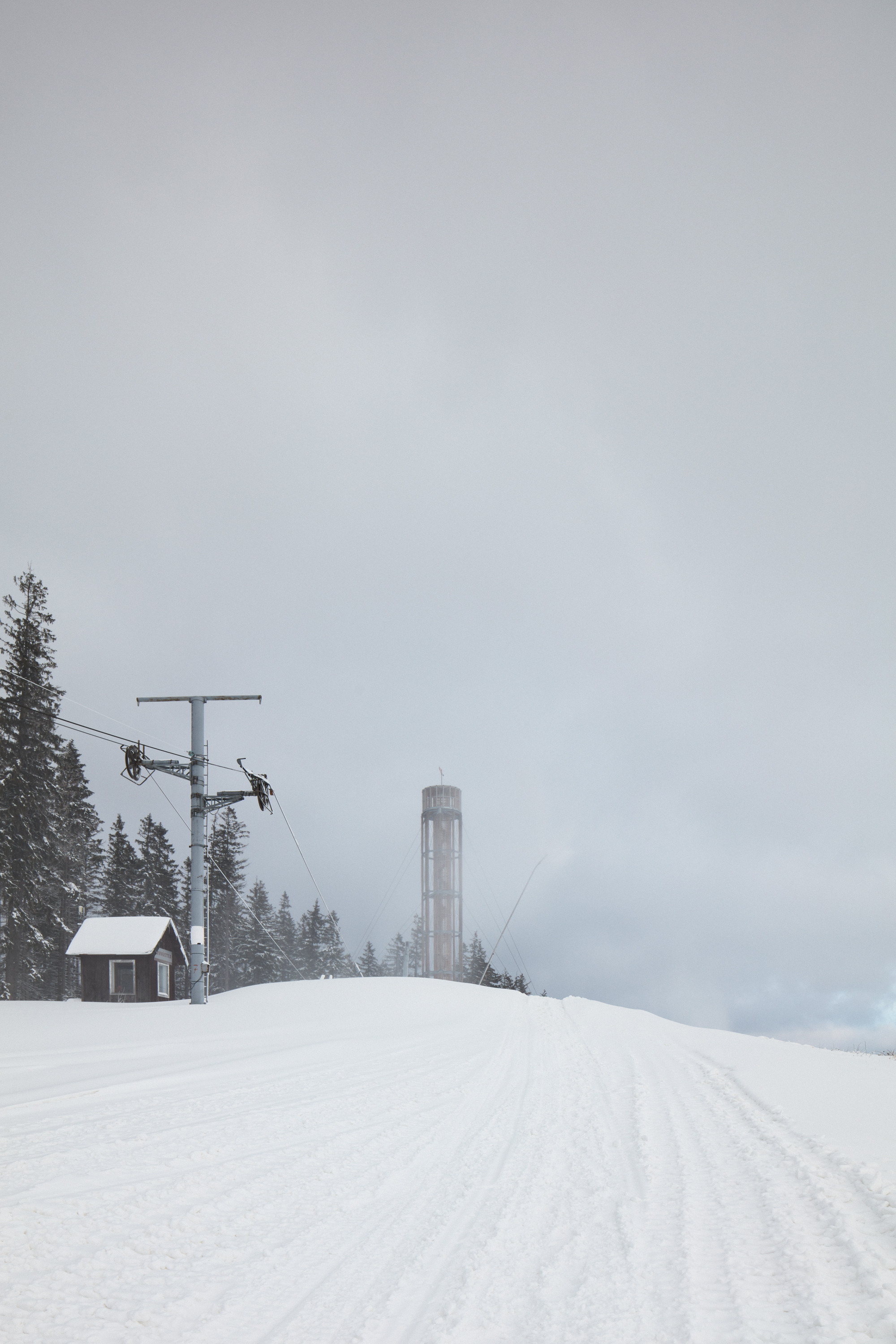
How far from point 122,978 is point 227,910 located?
26.4 meters

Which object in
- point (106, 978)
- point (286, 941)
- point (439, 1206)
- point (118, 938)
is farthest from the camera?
point (286, 941)

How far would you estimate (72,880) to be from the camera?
144 feet

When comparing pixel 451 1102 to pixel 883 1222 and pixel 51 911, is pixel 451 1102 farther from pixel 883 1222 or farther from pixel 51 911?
pixel 51 911

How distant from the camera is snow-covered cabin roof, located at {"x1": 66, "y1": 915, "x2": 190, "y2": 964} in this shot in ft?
101

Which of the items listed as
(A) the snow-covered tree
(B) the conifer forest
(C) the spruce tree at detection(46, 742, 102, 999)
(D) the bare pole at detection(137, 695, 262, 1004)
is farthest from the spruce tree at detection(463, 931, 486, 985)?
(D) the bare pole at detection(137, 695, 262, 1004)

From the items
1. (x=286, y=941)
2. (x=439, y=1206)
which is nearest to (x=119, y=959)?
(x=439, y=1206)

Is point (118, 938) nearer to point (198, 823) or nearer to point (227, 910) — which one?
point (198, 823)

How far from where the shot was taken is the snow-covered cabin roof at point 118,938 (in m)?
30.9

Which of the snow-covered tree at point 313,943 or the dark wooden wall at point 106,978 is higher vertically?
the dark wooden wall at point 106,978

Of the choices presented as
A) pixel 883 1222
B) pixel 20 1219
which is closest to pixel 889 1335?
pixel 883 1222

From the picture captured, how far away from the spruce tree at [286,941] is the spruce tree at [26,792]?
30766mm

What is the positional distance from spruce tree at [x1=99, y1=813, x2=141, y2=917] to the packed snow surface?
1756 inches

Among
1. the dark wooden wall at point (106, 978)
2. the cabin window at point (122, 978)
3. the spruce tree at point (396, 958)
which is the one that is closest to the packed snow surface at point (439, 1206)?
the dark wooden wall at point (106, 978)

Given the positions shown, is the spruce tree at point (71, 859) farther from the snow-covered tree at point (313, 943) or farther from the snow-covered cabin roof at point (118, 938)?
the snow-covered tree at point (313, 943)
